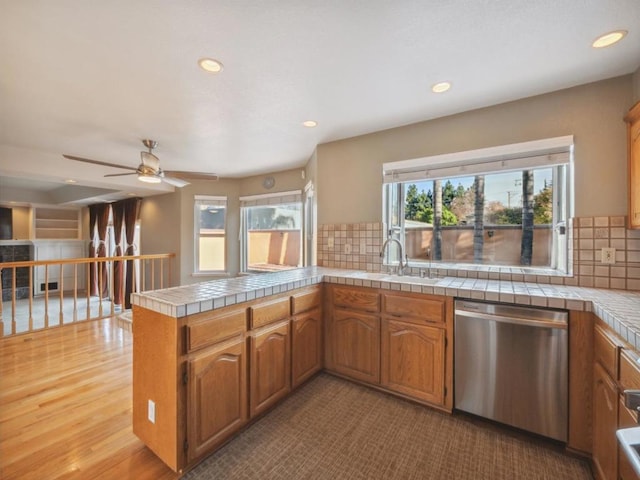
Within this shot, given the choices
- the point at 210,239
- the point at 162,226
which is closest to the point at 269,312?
the point at 210,239

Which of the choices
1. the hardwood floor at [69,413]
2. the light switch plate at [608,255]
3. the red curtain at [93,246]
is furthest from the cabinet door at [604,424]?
the red curtain at [93,246]

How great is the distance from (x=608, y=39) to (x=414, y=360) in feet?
7.50

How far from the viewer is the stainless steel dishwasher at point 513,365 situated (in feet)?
5.30

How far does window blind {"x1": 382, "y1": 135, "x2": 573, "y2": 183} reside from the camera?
2062mm

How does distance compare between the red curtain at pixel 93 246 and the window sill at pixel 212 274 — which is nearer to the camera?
the window sill at pixel 212 274

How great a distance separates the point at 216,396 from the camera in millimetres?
1564

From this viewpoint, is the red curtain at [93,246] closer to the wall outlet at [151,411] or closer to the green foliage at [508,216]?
the wall outlet at [151,411]

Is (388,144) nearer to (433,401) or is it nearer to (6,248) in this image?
(433,401)

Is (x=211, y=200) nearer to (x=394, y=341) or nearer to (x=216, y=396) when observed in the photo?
(x=216, y=396)

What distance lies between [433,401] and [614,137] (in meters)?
2.28

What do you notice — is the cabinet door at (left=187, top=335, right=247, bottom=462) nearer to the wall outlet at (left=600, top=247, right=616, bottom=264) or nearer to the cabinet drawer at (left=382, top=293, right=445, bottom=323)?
the cabinet drawer at (left=382, top=293, right=445, bottom=323)

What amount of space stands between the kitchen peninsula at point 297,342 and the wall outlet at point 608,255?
224 mm

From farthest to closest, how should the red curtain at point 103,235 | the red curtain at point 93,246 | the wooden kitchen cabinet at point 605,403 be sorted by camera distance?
the red curtain at point 93,246
the red curtain at point 103,235
the wooden kitchen cabinet at point 605,403

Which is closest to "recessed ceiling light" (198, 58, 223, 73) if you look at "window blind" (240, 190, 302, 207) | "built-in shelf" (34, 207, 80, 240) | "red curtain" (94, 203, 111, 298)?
"window blind" (240, 190, 302, 207)
